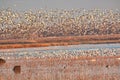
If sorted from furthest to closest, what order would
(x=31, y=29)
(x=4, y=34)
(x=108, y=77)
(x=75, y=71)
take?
(x=31, y=29), (x=4, y=34), (x=75, y=71), (x=108, y=77)

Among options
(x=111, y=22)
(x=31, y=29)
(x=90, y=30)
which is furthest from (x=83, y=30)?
(x=31, y=29)

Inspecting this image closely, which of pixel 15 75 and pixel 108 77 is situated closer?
pixel 108 77

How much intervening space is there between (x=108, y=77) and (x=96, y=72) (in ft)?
8.03

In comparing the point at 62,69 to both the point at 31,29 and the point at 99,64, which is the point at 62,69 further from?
the point at 31,29

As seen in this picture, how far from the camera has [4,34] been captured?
108500 mm

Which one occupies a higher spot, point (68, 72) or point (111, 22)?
point (68, 72)

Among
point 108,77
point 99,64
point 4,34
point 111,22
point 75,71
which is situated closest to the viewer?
point 108,77

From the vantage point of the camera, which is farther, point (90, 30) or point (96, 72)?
point (90, 30)

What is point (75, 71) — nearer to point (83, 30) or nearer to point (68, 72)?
point (68, 72)

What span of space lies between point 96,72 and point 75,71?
1372 mm

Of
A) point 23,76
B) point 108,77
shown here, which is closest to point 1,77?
point 23,76

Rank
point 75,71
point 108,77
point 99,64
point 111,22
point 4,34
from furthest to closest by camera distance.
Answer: point 111,22 < point 4,34 < point 99,64 < point 75,71 < point 108,77

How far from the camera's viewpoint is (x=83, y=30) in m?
113

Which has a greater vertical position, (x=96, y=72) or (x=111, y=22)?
(x=96, y=72)
